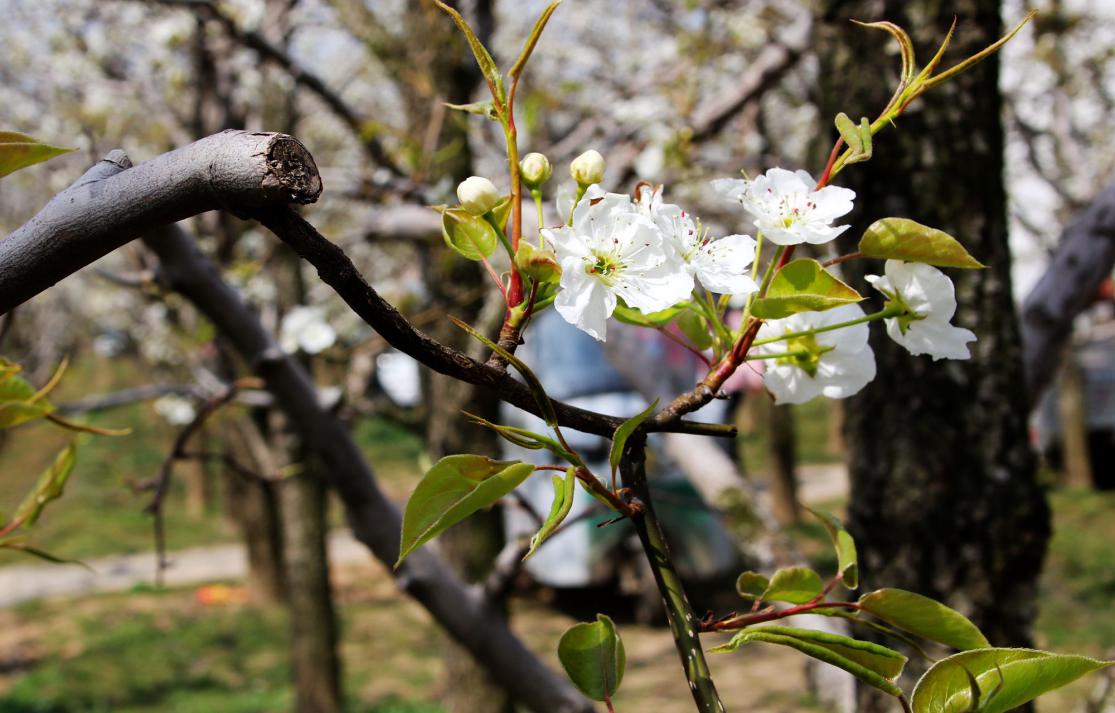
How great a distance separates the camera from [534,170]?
22.6 inches

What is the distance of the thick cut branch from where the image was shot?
0.46 m

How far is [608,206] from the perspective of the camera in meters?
0.55

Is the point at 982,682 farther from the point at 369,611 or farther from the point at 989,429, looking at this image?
the point at 369,611

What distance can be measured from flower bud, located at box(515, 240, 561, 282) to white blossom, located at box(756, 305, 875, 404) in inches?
7.4

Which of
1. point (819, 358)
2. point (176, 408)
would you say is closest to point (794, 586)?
point (819, 358)

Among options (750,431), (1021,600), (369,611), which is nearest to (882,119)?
(1021,600)

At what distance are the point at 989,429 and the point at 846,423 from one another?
23 centimetres

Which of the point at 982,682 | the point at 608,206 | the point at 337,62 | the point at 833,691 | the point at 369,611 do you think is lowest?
the point at 369,611

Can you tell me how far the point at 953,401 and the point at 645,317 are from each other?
1.12 m

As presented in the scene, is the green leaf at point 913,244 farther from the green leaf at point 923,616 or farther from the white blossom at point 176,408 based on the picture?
the white blossom at point 176,408

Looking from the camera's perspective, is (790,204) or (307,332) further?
(307,332)

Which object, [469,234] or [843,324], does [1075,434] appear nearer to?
[843,324]

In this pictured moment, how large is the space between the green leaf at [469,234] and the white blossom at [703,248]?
0.09m

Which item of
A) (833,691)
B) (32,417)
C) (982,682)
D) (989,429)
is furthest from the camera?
(833,691)
